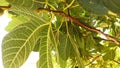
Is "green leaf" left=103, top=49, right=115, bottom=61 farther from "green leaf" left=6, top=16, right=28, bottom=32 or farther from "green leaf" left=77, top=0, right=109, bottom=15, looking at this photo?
"green leaf" left=77, top=0, right=109, bottom=15

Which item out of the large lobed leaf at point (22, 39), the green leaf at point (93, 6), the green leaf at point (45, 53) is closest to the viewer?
the green leaf at point (93, 6)

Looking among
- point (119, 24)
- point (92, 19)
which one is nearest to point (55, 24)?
point (92, 19)

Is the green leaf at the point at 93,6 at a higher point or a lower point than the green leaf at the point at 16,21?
higher

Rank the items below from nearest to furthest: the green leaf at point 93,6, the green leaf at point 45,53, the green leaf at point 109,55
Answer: the green leaf at point 93,6 < the green leaf at point 45,53 < the green leaf at point 109,55

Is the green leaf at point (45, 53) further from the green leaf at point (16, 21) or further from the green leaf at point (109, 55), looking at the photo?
the green leaf at point (109, 55)

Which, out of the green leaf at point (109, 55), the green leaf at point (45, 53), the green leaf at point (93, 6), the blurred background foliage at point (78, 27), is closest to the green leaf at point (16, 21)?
the blurred background foliage at point (78, 27)

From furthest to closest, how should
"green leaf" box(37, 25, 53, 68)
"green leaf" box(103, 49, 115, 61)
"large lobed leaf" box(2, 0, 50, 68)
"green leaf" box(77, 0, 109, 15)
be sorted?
"green leaf" box(103, 49, 115, 61)
"green leaf" box(37, 25, 53, 68)
"large lobed leaf" box(2, 0, 50, 68)
"green leaf" box(77, 0, 109, 15)

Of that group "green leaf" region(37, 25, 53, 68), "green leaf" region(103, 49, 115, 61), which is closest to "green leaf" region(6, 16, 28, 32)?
"green leaf" region(37, 25, 53, 68)

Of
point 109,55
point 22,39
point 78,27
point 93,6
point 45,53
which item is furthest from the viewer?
point 109,55

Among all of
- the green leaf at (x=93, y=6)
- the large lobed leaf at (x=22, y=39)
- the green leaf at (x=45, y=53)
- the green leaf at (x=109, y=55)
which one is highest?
the green leaf at (x=93, y=6)

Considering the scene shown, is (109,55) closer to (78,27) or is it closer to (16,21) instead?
(78,27)

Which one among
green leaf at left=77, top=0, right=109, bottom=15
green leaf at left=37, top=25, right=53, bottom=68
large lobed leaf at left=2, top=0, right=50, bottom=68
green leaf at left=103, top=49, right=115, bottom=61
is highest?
green leaf at left=77, top=0, right=109, bottom=15

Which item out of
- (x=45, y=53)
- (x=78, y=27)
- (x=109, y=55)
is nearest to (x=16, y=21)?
(x=45, y=53)

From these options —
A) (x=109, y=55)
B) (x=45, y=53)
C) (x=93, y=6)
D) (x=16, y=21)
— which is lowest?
(x=109, y=55)
